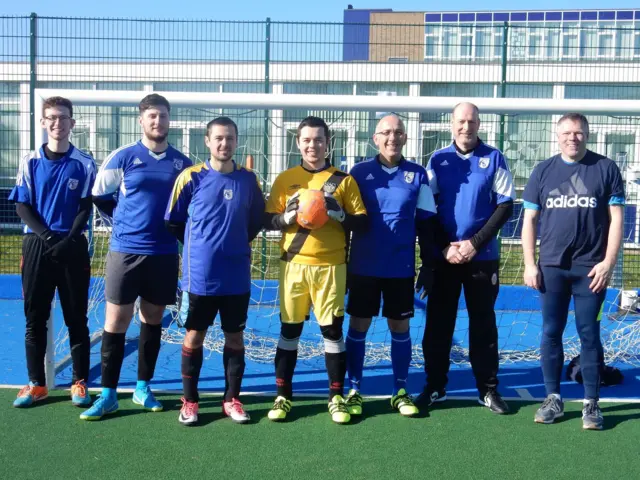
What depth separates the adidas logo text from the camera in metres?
4.18

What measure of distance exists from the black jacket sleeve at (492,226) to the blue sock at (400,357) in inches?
28.9

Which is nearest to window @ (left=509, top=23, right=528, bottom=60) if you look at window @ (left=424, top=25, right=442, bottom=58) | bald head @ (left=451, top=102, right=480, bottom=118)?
window @ (left=424, top=25, right=442, bottom=58)

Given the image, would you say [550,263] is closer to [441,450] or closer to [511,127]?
[441,450]

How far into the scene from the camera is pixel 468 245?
4.38 metres

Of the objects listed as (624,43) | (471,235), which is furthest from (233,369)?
(624,43)

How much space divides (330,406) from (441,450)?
31.7 inches

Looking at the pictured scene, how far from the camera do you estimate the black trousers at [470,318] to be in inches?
177

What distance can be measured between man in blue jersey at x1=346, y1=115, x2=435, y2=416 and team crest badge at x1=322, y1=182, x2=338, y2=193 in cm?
26

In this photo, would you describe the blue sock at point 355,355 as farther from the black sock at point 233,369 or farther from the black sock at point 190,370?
the black sock at point 190,370

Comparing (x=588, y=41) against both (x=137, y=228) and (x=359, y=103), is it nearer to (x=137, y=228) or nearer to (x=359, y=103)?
(x=359, y=103)

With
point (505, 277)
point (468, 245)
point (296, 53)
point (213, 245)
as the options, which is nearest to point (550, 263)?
point (468, 245)

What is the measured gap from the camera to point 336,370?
14.4ft

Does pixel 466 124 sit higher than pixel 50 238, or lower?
higher

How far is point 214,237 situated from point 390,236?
1081mm
